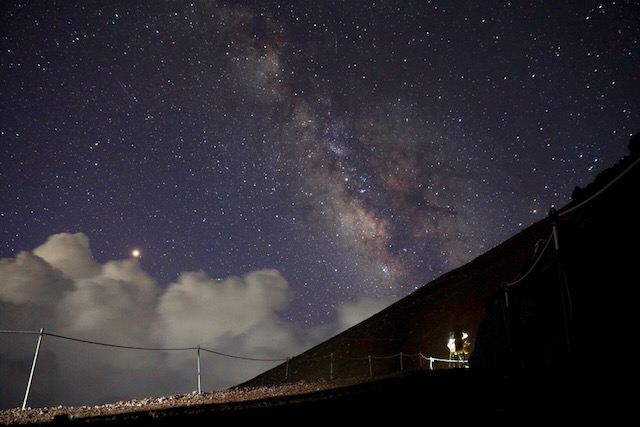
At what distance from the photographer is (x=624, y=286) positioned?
152 inches

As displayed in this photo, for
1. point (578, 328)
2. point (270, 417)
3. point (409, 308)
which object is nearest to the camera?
point (578, 328)

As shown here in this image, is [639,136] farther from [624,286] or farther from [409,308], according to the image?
[409,308]

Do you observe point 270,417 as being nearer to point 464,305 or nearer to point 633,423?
point 633,423

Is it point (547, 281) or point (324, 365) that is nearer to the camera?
point (547, 281)

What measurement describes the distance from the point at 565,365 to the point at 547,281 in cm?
157

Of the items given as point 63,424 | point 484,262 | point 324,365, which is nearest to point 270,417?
point 63,424

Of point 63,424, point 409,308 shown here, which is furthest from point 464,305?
point 63,424

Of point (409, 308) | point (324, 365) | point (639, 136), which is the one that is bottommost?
point (324, 365)

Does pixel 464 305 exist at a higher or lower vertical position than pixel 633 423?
higher

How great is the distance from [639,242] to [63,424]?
8119mm

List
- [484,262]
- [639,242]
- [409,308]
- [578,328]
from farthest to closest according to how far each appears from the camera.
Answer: [484,262] → [409,308] → [578,328] → [639,242]

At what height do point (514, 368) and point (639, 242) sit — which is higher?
point (639, 242)

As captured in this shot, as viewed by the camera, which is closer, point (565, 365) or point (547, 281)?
point (565, 365)

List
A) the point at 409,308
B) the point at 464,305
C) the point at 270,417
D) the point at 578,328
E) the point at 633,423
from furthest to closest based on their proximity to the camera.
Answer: the point at 409,308
the point at 464,305
the point at 270,417
the point at 578,328
the point at 633,423
